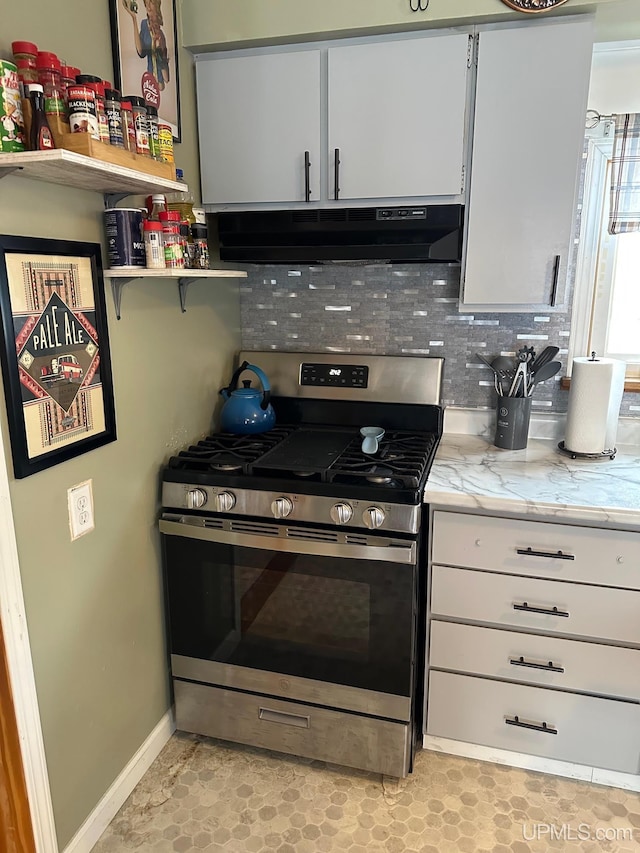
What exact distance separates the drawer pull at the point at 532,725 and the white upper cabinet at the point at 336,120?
1661 mm

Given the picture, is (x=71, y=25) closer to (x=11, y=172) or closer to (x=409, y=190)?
(x=11, y=172)

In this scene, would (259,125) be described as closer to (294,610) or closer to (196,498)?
(196,498)

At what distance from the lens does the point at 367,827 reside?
71.2 inches

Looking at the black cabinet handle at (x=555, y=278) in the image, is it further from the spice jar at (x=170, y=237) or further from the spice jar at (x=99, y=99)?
the spice jar at (x=99, y=99)

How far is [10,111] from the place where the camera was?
1.20m

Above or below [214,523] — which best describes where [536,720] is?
below

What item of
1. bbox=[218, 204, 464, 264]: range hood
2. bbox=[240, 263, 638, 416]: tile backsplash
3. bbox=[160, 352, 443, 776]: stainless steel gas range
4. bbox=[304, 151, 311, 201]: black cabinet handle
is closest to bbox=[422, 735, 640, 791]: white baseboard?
bbox=[160, 352, 443, 776]: stainless steel gas range

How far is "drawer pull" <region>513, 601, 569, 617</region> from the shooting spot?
1.82 m

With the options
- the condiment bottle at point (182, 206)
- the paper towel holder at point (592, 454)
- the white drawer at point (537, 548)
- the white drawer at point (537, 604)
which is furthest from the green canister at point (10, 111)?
the paper towel holder at point (592, 454)

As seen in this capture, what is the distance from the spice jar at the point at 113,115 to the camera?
1368 mm

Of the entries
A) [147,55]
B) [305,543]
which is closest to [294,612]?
[305,543]

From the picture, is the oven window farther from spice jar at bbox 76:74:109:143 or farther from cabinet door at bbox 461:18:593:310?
spice jar at bbox 76:74:109:143

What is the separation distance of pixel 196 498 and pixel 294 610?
462 mm

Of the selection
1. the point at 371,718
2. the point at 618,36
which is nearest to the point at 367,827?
the point at 371,718
